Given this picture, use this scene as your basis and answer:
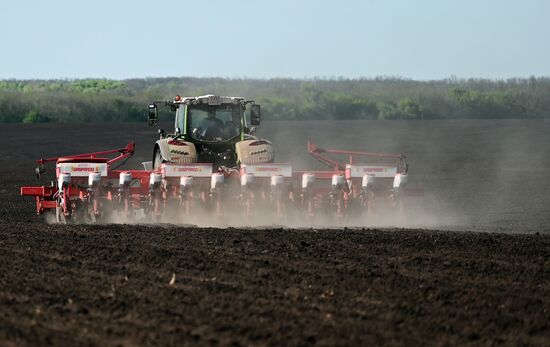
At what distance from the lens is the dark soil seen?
8.21 m

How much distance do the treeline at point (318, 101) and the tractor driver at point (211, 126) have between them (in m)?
31.5

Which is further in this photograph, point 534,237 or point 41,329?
point 534,237

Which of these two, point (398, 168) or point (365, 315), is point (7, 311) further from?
point (398, 168)

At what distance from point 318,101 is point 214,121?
136ft

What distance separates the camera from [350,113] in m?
59.9

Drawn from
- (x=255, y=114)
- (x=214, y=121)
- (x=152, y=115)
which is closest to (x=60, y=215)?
(x=152, y=115)

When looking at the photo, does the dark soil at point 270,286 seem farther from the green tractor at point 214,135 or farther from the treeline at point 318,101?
the treeline at point 318,101

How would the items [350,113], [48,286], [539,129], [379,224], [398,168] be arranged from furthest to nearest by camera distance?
1. [350,113]
2. [539,129]
3. [398,168]
4. [379,224]
5. [48,286]

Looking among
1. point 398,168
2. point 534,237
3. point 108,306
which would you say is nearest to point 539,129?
point 398,168

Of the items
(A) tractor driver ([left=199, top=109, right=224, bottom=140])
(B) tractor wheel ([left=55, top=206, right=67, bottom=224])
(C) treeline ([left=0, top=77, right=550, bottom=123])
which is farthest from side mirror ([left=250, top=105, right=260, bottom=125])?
(C) treeline ([left=0, top=77, right=550, bottom=123])

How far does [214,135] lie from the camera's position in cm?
1895

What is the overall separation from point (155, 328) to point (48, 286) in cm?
206

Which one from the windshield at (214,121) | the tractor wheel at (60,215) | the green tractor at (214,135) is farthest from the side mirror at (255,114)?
the tractor wheel at (60,215)

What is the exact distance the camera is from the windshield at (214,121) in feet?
61.7
